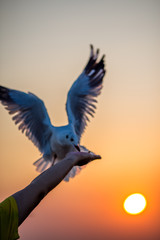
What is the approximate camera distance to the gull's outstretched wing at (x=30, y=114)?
511 cm

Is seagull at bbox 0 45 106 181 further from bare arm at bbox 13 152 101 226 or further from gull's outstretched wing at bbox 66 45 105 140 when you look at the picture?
bare arm at bbox 13 152 101 226

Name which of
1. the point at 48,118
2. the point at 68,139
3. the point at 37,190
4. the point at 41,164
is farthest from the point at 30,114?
the point at 37,190

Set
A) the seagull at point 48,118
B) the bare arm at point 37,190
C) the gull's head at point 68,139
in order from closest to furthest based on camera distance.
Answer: the bare arm at point 37,190, the gull's head at point 68,139, the seagull at point 48,118

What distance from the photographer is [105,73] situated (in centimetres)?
647

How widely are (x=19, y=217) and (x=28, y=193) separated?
6 cm

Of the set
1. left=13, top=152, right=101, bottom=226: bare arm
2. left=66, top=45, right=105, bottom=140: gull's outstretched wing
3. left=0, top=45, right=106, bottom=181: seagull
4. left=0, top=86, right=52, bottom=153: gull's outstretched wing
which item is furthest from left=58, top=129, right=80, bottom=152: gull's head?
left=13, top=152, right=101, bottom=226: bare arm

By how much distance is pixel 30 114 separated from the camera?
523 cm

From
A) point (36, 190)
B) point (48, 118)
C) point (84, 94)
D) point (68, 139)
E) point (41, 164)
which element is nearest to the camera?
point (36, 190)

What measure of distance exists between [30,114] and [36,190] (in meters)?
4.54

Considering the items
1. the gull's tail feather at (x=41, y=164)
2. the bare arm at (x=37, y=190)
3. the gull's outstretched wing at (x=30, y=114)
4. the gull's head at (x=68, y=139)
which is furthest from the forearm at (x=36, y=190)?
the gull's tail feather at (x=41, y=164)

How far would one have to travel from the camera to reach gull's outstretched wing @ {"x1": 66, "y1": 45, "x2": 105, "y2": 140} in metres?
5.76

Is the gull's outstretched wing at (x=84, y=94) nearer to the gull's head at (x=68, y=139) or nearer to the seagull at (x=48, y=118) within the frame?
the seagull at (x=48, y=118)

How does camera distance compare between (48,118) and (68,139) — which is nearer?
(68,139)

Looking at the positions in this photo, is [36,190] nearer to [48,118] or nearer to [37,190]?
[37,190]
